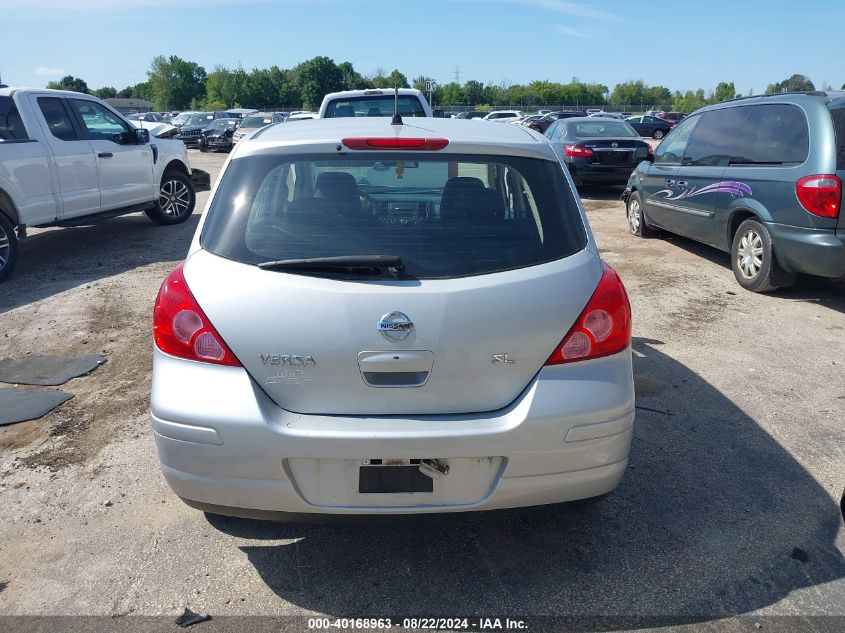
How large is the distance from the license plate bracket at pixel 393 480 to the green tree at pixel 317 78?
355 ft

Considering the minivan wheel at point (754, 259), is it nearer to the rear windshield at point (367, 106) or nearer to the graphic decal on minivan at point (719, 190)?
the graphic decal on minivan at point (719, 190)

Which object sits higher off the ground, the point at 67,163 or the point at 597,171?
the point at 67,163

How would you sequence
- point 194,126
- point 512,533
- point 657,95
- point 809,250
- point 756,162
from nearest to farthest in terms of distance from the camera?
point 512,533
point 809,250
point 756,162
point 194,126
point 657,95

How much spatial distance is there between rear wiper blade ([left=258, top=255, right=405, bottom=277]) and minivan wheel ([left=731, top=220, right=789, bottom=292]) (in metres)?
5.23

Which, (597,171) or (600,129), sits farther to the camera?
(600,129)

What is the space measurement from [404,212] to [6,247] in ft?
21.9

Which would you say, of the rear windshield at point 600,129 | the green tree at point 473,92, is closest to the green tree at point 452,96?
the green tree at point 473,92

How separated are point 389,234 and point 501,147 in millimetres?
611

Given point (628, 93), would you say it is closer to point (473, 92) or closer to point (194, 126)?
point (473, 92)

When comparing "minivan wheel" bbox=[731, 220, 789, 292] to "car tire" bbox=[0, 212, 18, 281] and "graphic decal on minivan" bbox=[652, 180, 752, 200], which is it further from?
"car tire" bbox=[0, 212, 18, 281]

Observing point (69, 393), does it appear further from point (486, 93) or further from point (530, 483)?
point (486, 93)

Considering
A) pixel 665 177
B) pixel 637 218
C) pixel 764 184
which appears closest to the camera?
pixel 764 184

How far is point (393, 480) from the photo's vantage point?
2449 millimetres

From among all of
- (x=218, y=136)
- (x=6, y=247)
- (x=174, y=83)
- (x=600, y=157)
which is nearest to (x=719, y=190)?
(x=600, y=157)
